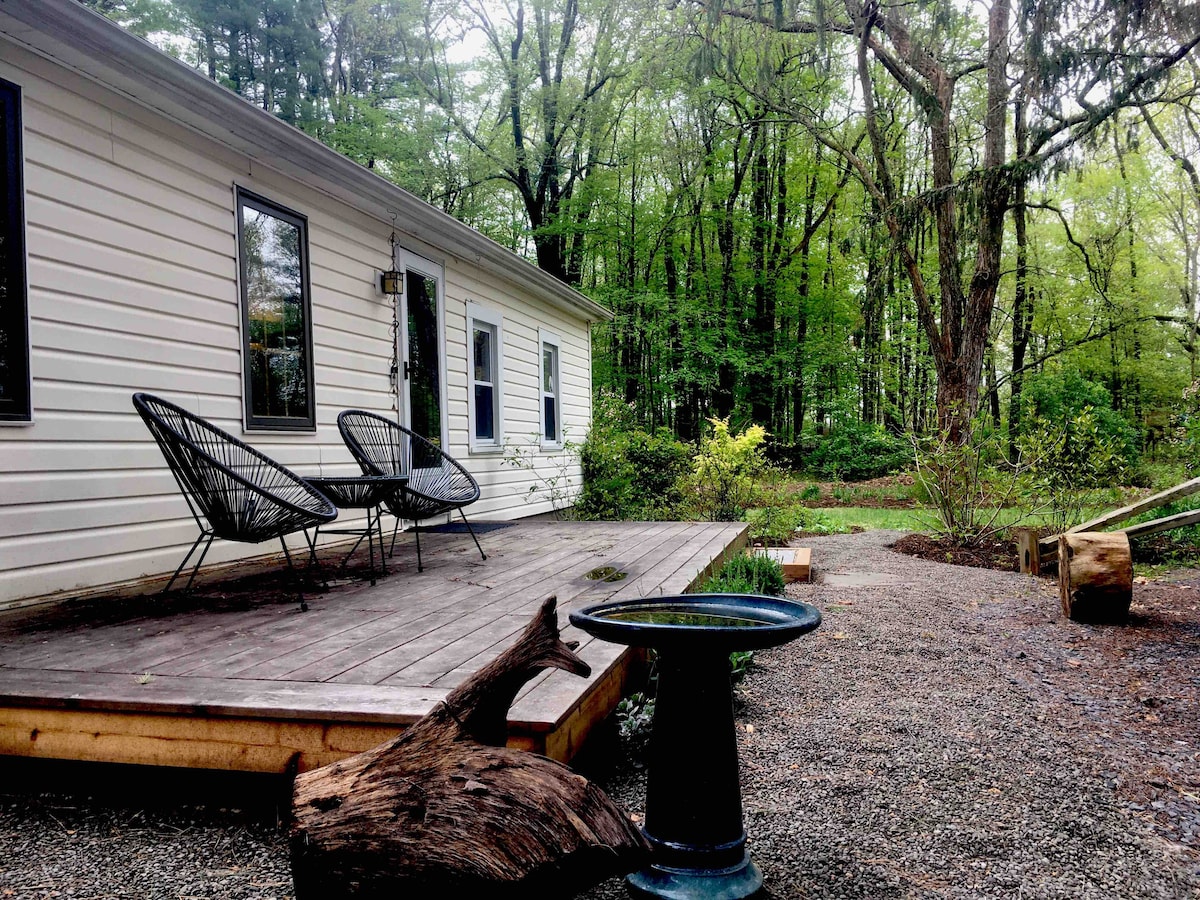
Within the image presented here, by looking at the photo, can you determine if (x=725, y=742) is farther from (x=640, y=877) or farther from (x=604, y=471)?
(x=604, y=471)

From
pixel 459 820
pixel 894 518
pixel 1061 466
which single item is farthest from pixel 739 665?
pixel 894 518

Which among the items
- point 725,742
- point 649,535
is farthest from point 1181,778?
point 649,535

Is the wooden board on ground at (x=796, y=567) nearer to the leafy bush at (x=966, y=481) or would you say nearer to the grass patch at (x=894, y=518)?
the leafy bush at (x=966, y=481)

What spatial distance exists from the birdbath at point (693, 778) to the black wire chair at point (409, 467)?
285 cm

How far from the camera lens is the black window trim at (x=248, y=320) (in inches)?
185

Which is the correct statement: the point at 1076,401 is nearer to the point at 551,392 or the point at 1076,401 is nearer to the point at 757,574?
the point at 551,392

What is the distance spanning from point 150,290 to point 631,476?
21.1 feet

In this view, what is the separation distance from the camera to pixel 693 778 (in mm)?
1631

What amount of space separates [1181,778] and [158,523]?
14.8 feet

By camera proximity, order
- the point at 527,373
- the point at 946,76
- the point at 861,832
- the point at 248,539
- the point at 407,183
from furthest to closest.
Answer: the point at 407,183 < the point at 946,76 < the point at 527,373 < the point at 248,539 < the point at 861,832

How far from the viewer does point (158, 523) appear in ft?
13.6

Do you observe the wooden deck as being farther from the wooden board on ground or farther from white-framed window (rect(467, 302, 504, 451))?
white-framed window (rect(467, 302, 504, 451))

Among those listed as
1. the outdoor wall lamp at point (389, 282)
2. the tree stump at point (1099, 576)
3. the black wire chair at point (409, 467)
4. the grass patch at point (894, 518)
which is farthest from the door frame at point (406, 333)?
the grass patch at point (894, 518)

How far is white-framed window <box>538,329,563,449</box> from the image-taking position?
9.59 m
